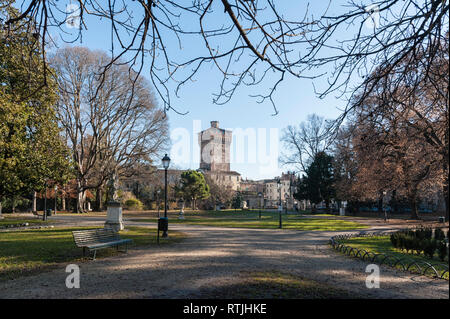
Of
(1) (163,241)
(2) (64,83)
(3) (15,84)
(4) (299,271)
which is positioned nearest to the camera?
(4) (299,271)

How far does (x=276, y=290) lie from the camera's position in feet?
17.7

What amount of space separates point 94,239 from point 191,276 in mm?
4517

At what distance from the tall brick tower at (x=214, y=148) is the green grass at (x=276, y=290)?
8464cm

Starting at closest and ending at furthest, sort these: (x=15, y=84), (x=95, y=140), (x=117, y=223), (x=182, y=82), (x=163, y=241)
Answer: (x=182, y=82) → (x=163, y=241) → (x=117, y=223) → (x=15, y=84) → (x=95, y=140)

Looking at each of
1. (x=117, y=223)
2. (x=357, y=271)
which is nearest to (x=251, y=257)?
(x=357, y=271)

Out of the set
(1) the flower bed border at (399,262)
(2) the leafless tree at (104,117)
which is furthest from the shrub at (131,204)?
(1) the flower bed border at (399,262)

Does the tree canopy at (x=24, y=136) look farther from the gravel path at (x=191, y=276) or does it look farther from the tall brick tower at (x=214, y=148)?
the tall brick tower at (x=214, y=148)

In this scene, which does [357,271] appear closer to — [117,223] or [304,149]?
[117,223]

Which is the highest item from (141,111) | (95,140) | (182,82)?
→ (141,111)

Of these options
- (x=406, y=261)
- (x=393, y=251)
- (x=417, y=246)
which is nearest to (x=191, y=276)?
(x=406, y=261)

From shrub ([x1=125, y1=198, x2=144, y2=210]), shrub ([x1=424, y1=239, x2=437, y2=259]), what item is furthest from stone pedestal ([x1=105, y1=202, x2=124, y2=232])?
shrub ([x1=125, y1=198, x2=144, y2=210])
